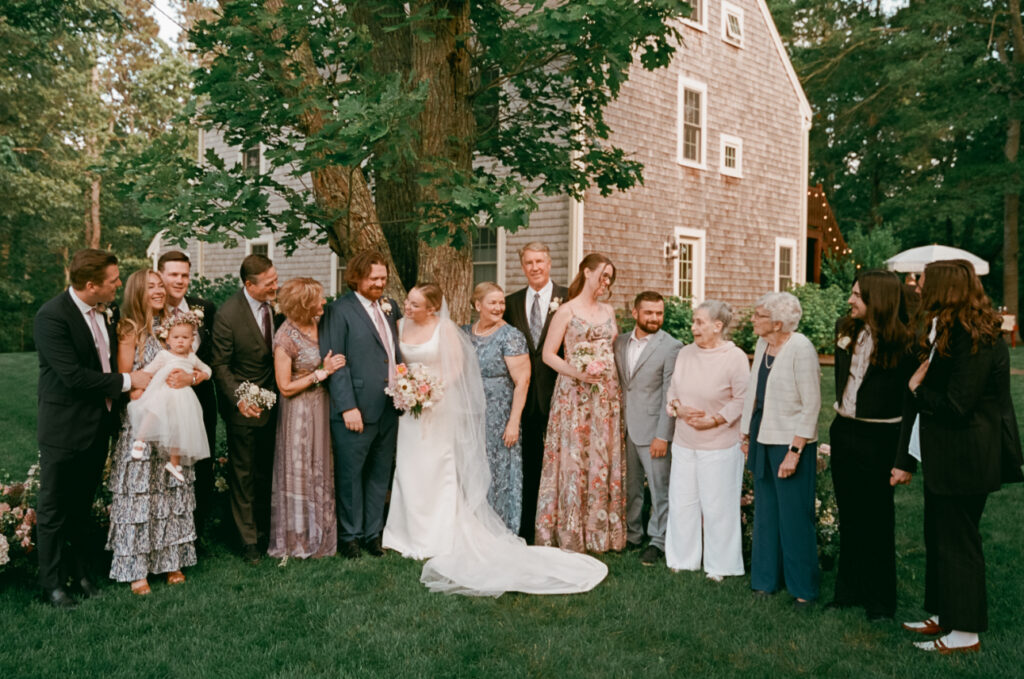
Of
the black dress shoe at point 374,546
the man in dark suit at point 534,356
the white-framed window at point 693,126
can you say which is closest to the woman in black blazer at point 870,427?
the man in dark suit at point 534,356

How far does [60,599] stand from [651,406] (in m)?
4.09

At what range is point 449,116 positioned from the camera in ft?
24.0

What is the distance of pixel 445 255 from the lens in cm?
737

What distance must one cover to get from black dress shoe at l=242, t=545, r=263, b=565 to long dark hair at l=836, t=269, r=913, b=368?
428 centimetres

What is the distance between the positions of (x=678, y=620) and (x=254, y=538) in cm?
306

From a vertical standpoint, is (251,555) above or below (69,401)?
below

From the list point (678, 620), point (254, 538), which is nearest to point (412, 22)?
point (254, 538)

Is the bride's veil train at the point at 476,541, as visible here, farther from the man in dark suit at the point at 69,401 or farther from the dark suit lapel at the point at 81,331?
the dark suit lapel at the point at 81,331

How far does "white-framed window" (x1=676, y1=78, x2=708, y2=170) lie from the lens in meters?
17.4

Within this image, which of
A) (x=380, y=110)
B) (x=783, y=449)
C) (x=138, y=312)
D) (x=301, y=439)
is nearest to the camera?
(x=783, y=449)

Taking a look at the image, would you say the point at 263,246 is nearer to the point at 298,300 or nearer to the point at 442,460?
the point at 298,300

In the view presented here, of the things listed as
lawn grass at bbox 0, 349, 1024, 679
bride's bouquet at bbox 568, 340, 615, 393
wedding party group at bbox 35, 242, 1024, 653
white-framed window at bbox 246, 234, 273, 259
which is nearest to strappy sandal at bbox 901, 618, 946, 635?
wedding party group at bbox 35, 242, 1024, 653

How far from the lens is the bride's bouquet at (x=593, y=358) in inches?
235

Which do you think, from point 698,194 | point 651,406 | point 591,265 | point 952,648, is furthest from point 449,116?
point 698,194
